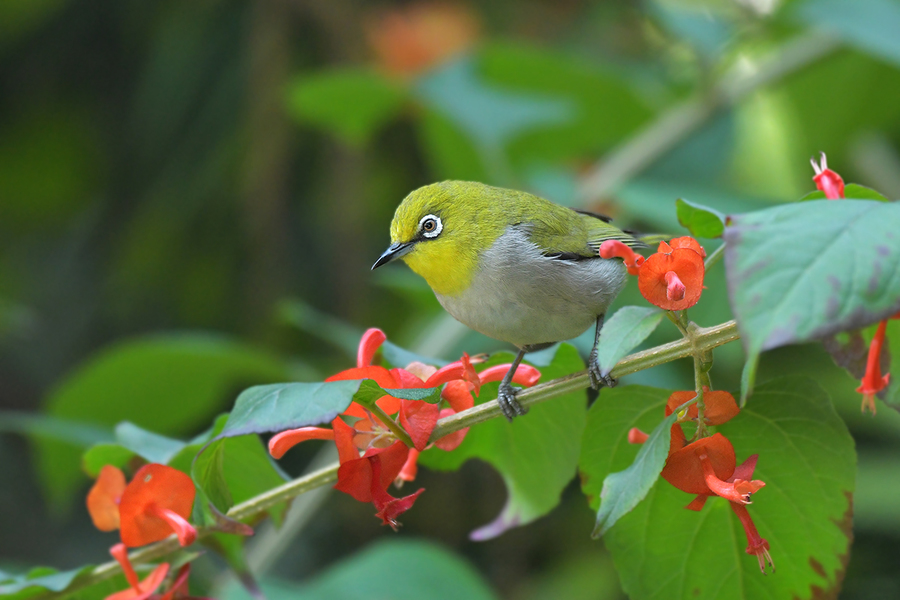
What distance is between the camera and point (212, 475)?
1.13 m

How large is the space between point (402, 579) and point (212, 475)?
139 cm

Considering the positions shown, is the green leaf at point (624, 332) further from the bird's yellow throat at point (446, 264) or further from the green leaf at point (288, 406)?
the bird's yellow throat at point (446, 264)

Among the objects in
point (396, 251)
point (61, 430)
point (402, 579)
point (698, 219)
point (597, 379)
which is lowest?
point (402, 579)

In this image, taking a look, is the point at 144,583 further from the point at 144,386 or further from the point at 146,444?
the point at 144,386

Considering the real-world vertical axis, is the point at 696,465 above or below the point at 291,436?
below

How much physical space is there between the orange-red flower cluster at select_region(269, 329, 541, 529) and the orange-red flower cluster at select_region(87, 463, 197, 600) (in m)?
0.15

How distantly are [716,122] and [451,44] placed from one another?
5.35 feet

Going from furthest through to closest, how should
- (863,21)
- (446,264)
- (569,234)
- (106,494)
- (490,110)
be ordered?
(490,110), (863,21), (569,234), (446,264), (106,494)

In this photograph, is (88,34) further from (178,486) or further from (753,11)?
(178,486)

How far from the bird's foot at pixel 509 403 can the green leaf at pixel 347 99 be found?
249 centimetres

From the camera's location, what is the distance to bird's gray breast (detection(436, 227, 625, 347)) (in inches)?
61.0

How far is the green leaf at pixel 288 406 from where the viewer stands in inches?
35.8

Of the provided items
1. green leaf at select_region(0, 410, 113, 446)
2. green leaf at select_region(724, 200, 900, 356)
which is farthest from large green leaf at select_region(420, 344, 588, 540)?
green leaf at select_region(0, 410, 113, 446)

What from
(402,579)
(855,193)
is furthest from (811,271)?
(402,579)
